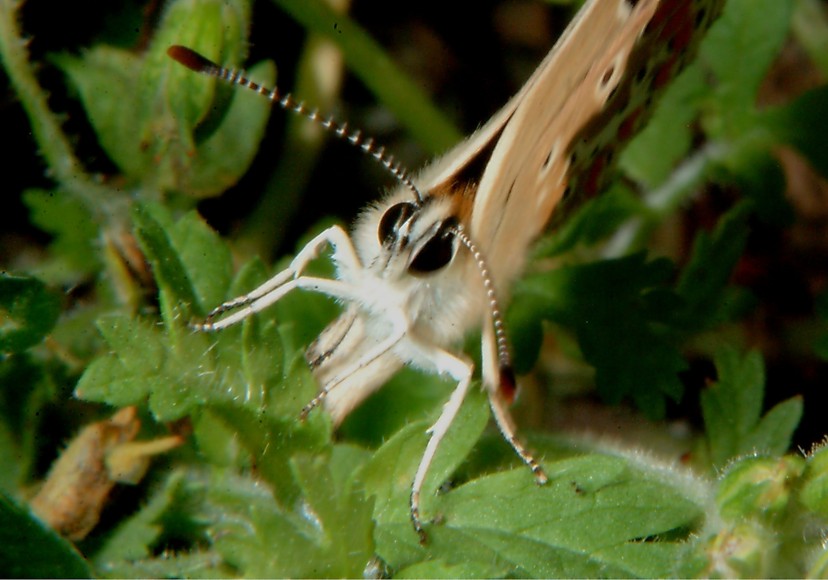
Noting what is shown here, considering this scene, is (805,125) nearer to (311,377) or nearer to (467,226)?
(467,226)

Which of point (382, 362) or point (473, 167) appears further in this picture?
point (382, 362)

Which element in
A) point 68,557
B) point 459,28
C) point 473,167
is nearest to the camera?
point 68,557

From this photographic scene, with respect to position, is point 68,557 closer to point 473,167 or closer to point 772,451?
point 473,167

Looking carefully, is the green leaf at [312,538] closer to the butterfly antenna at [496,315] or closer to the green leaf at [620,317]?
the butterfly antenna at [496,315]

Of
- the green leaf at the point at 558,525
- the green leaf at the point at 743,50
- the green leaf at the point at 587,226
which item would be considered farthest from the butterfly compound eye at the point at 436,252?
the green leaf at the point at 743,50

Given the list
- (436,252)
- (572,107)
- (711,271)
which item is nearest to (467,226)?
(436,252)

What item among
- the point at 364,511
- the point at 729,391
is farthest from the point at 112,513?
the point at 729,391

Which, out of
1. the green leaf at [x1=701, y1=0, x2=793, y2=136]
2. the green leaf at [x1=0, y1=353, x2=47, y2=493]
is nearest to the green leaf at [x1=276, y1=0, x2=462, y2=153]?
the green leaf at [x1=701, y1=0, x2=793, y2=136]
